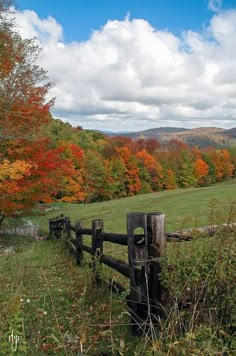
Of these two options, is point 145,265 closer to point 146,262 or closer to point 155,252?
point 146,262

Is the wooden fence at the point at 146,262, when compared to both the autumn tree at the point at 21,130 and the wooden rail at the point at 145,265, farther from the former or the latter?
the autumn tree at the point at 21,130

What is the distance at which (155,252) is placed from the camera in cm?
418

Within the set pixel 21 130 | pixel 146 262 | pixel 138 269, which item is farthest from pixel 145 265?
pixel 21 130

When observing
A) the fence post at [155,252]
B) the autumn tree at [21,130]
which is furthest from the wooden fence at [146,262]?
the autumn tree at [21,130]

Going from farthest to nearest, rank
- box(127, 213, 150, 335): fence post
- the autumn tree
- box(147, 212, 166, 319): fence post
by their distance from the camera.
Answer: the autumn tree, box(127, 213, 150, 335): fence post, box(147, 212, 166, 319): fence post

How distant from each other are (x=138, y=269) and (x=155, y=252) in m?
0.46

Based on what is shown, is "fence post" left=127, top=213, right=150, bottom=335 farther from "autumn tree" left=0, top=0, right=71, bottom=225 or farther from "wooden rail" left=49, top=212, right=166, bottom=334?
"autumn tree" left=0, top=0, right=71, bottom=225

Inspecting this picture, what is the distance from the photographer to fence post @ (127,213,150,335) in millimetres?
4340

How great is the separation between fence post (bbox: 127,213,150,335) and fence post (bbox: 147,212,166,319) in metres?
0.08

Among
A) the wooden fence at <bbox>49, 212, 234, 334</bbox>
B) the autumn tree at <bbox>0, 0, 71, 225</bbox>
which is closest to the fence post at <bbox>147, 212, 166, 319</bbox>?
the wooden fence at <bbox>49, 212, 234, 334</bbox>

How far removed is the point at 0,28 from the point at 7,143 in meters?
4.75

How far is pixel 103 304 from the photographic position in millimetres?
5484

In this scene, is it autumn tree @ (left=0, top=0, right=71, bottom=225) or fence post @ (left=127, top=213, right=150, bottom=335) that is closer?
fence post @ (left=127, top=213, right=150, bottom=335)

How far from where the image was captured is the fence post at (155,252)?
4.06 m
